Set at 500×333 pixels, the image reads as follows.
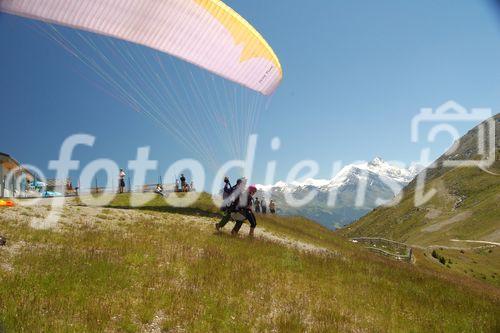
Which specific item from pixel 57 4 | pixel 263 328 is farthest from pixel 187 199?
pixel 263 328

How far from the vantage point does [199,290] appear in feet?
32.0

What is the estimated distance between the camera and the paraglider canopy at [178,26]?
14453mm

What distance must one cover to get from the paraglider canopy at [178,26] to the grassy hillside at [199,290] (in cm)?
749

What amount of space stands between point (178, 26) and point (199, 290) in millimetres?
10642

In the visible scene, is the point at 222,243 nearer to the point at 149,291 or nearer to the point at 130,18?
the point at 149,291

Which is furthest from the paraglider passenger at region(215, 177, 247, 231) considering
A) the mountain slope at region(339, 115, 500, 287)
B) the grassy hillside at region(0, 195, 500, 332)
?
the mountain slope at region(339, 115, 500, 287)

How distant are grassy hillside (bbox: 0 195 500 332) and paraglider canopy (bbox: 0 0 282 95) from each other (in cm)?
749

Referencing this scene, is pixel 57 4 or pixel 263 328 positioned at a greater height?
pixel 57 4

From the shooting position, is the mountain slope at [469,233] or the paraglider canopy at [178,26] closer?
the paraglider canopy at [178,26]

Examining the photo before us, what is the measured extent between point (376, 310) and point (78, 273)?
7.20 metres

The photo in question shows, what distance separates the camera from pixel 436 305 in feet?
Answer: 36.3

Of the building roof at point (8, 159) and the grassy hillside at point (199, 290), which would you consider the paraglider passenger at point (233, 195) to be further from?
the building roof at point (8, 159)

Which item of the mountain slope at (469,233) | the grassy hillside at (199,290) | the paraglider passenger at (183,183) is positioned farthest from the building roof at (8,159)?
the mountain slope at (469,233)

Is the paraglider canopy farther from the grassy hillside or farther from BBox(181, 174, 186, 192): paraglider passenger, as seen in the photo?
BBox(181, 174, 186, 192): paraglider passenger
